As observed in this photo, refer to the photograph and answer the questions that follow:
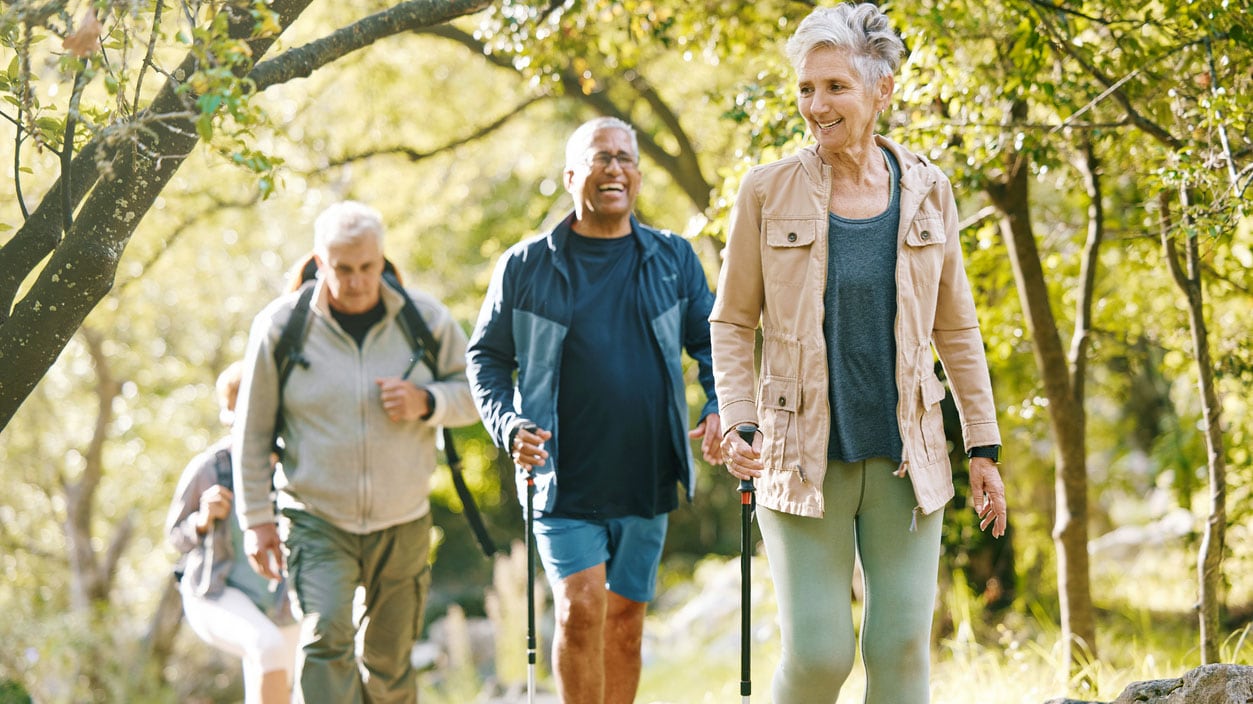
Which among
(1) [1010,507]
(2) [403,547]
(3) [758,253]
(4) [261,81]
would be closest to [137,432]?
(1) [1010,507]

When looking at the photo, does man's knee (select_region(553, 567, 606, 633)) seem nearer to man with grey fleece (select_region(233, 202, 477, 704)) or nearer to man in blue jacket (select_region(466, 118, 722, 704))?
man in blue jacket (select_region(466, 118, 722, 704))

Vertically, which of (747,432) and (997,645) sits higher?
(747,432)

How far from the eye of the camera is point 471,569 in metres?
16.4

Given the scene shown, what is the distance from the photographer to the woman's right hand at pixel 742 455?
314 cm

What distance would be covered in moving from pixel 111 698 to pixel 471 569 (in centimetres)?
549

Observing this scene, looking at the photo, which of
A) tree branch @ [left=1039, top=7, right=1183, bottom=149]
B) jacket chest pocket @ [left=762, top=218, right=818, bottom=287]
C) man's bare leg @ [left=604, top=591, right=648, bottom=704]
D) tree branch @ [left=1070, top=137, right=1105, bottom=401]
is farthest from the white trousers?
tree branch @ [left=1039, top=7, right=1183, bottom=149]

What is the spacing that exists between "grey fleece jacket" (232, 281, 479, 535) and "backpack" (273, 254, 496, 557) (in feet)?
0.09

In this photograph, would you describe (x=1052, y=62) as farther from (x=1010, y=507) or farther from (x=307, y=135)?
(x=307, y=135)

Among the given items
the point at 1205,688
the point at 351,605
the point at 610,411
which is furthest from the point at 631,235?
the point at 1205,688

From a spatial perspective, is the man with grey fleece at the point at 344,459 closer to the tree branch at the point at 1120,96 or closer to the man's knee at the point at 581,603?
the man's knee at the point at 581,603

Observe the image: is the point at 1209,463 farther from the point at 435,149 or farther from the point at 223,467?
the point at 435,149

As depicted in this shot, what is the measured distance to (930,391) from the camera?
319 centimetres

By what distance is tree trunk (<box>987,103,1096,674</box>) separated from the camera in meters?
5.77

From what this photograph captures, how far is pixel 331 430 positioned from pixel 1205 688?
300cm
